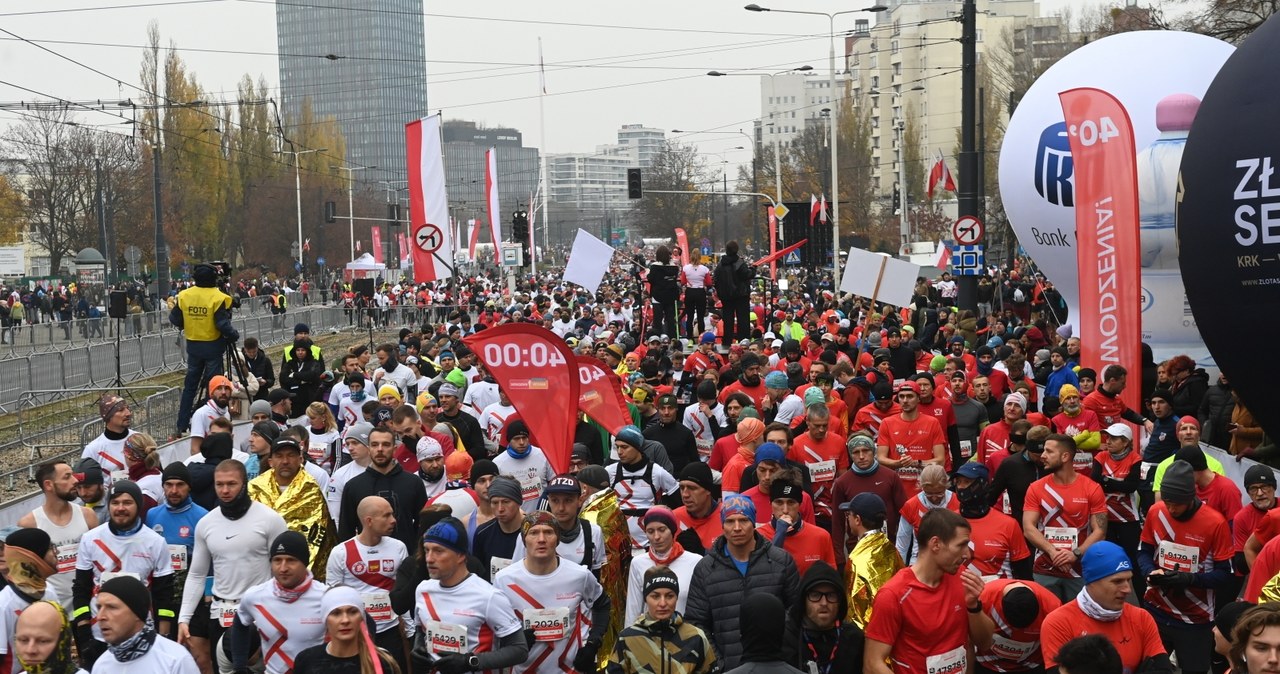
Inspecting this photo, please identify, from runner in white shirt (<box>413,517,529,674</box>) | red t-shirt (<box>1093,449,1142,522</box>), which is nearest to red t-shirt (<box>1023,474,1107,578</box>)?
red t-shirt (<box>1093,449,1142,522</box>)

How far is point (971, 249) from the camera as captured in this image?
22.8m

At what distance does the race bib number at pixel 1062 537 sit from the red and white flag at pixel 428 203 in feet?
43.5

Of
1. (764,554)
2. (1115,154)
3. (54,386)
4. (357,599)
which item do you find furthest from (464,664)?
(54,386)

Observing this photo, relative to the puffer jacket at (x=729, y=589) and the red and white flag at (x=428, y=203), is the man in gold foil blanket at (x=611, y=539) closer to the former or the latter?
the puffer jacket at (x=729, y=589)

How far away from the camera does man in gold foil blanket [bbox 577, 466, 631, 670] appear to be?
8.45 m

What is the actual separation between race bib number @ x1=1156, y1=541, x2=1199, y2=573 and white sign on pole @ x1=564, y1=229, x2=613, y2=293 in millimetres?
15433

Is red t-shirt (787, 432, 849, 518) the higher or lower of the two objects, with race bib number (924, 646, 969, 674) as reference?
higher

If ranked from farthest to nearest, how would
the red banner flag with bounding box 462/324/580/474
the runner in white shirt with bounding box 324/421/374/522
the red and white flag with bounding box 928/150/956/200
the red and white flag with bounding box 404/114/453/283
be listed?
the red and white flag with bounding box 928/150/956/200 → the red and white flag with bounding box 404/114/453/283 → the red banner flag with bounding box 462/324/580/474 → the runner in white shirt with bounding box 324/421/374/522

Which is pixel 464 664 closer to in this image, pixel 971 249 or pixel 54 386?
pixel 971 249

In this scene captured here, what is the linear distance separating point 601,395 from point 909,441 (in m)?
2.57

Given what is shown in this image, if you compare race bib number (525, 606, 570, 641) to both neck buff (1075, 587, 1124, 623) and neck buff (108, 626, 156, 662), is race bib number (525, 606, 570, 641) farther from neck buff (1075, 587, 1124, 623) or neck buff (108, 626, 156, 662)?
neck buff (1075, 587, 1124, 623)

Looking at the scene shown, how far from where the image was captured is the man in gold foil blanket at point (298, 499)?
9.12 meters

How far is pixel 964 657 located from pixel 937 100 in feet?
384

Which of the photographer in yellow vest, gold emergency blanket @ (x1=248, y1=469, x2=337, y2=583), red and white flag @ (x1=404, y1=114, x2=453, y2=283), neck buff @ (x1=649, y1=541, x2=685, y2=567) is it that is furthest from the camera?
red and white flag @ (x1=404, y1=114, x2=453, y2=283)
